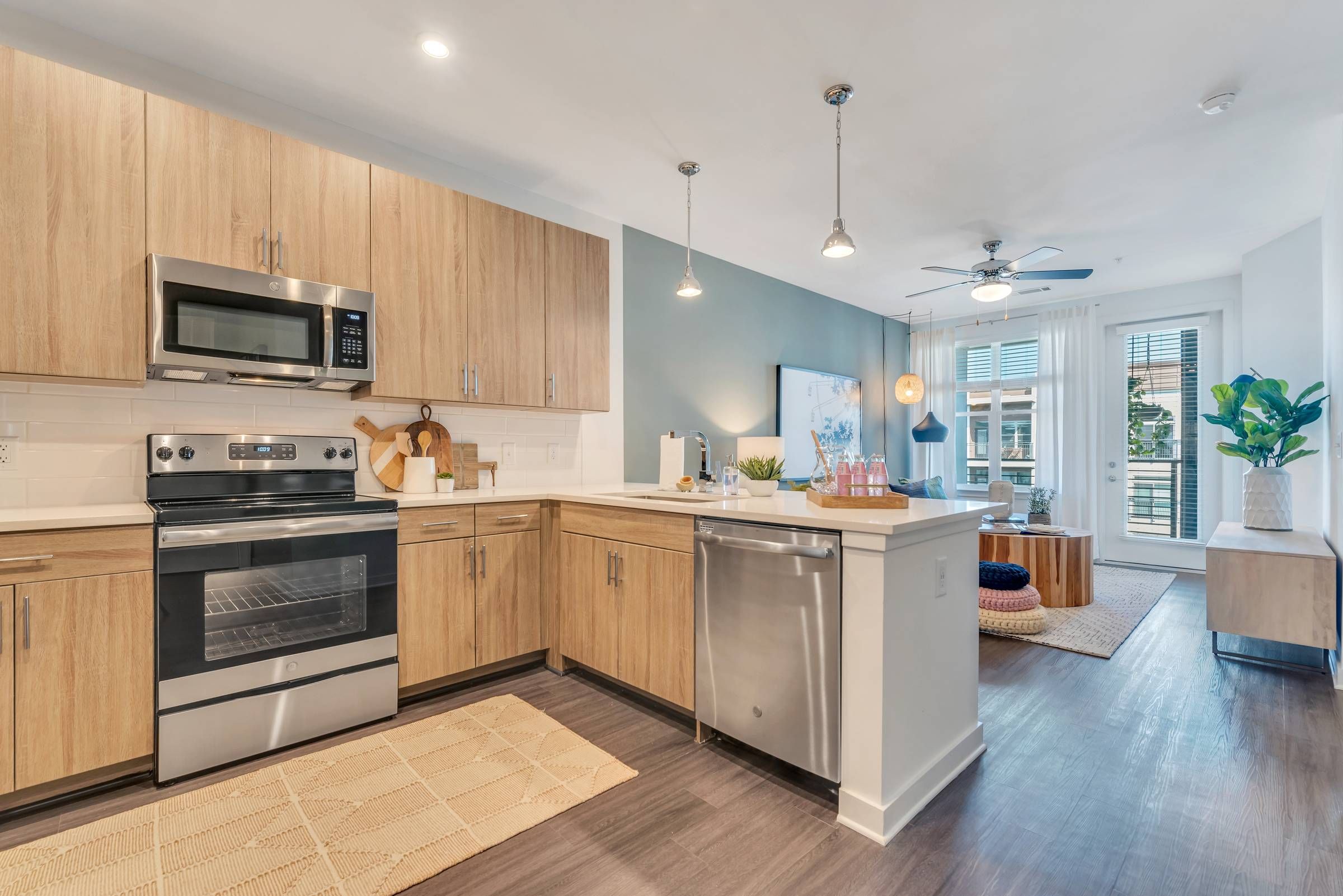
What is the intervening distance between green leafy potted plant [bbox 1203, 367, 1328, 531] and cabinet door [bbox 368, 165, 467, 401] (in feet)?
15.7

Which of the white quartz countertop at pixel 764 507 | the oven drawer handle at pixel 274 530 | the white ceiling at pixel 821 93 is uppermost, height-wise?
the white ceiling at pixel 821 93

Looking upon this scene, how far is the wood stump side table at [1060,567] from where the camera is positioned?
14.4 ft

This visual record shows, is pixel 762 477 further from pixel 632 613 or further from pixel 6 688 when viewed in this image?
pixel 6 688

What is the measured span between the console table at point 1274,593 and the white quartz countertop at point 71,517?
483 centimetres

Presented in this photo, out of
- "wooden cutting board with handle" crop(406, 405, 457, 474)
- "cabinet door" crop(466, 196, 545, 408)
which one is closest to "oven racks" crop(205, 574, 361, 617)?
"wooden cutting board with handle" crop(406, 405, 457, 474)

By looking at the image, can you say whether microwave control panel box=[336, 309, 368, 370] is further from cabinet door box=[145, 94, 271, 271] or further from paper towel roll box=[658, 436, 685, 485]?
paper towel roll box=[658, 436, 685, 485]

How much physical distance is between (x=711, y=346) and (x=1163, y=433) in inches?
180

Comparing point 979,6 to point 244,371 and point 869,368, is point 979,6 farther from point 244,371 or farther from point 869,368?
point 869,368

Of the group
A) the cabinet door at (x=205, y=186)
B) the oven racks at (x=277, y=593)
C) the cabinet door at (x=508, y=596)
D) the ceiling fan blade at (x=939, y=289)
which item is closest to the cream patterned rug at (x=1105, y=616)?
the ceiling fan blade at (x=939, y=289)

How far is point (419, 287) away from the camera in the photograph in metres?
2.91

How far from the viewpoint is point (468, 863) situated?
1.70 m

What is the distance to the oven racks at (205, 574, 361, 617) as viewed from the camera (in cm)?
219

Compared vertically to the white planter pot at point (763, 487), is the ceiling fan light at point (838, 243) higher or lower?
higher

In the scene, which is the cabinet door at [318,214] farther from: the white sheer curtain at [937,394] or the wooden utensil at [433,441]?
the white sheer curtain at [937,394]
